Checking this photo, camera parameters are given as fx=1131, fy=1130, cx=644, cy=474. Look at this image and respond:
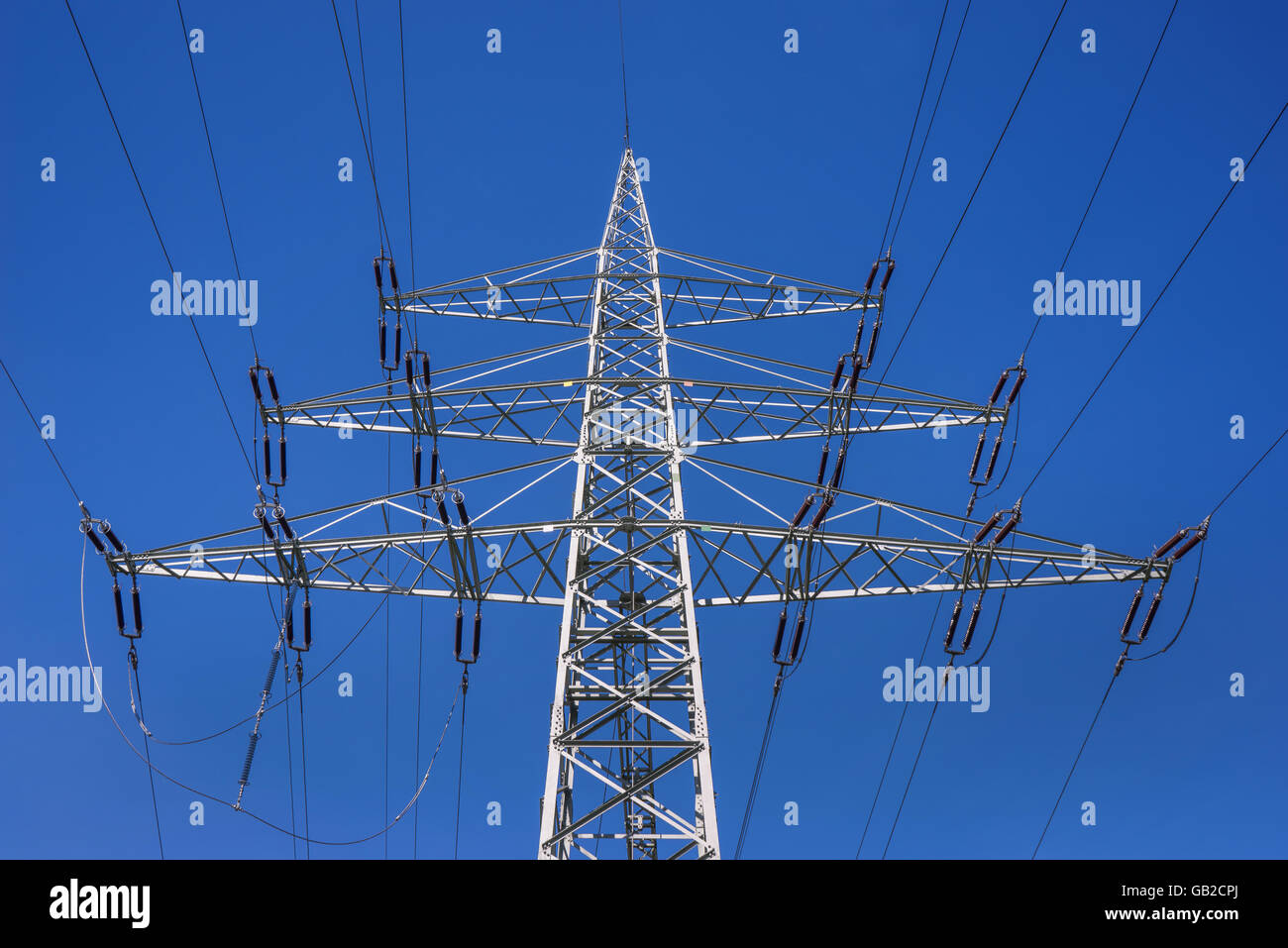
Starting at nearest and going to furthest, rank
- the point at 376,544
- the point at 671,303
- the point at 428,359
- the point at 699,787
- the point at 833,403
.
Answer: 1. the point at 699,787
2. the point at 376,544
3. the point at 428,359
4. the point at 833,403
5. the point at 671,303

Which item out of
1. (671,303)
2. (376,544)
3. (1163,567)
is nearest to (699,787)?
(376,544)

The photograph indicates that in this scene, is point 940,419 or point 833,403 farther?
point 940,419

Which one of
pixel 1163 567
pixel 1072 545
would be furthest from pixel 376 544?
pixel 1163 567

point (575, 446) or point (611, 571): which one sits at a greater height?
point (575, 446)

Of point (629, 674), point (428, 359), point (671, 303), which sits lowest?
point (629, 674)

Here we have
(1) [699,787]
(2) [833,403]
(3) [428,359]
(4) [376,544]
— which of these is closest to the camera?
(1) [699,787]
